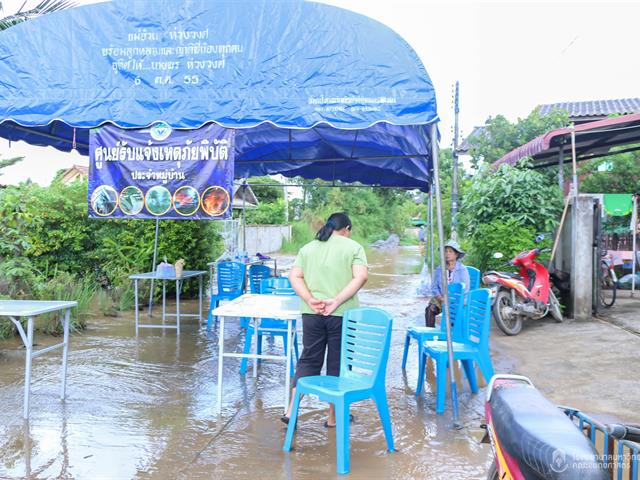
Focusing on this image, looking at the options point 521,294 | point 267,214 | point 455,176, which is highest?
point 455,176

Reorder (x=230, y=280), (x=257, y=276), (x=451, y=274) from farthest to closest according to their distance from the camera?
(x=257, y=276), (x=230, y=280), (x=451, y=274)

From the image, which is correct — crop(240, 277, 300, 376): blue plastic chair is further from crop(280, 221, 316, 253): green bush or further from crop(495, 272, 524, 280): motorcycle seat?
crop(280, 221, 316, 253): green bush

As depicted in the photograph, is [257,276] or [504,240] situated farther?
[504,240]

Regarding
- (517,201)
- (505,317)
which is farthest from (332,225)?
(517,201)

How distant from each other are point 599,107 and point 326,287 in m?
18.1

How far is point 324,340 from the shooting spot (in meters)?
4.17

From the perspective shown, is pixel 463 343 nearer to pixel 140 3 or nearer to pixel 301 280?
pixel 301 280

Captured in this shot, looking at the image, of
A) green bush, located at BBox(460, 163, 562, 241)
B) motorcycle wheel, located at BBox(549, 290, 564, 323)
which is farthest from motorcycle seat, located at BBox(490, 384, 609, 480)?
green bush, located at BBox(460, 163, 562, 241)

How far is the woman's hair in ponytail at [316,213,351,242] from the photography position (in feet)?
13.6

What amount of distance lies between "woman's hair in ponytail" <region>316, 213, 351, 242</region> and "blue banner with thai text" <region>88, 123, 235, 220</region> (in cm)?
121

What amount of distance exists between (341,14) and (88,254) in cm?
708

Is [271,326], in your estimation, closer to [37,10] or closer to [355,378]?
[355,378]

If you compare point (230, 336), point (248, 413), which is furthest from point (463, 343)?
point (230, 336)

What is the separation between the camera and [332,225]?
165 inches
